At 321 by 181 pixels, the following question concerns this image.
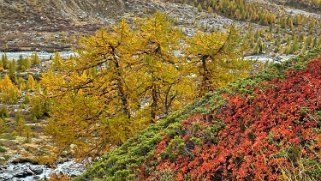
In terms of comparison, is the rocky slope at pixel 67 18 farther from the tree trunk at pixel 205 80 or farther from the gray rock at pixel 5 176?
the tree trunk at pixel 205 80

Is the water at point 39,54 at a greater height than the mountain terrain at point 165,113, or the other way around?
the mountain terrain at point 165,113

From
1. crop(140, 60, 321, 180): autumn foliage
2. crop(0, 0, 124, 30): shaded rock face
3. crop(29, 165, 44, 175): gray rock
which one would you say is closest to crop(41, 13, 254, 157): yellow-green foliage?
crop(29, 165, 44, 175): gray rock

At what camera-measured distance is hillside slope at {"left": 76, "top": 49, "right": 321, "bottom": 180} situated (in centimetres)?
615

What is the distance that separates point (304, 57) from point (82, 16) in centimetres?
6611

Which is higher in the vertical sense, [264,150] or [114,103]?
[264,150]

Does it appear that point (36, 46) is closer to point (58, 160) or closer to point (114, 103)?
point (58, 160)

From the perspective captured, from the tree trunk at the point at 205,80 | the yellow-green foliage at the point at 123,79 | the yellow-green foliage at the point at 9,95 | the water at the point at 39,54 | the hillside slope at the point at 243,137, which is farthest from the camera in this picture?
the water at the point at 39,54

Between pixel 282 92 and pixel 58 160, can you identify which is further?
pixel 58 160

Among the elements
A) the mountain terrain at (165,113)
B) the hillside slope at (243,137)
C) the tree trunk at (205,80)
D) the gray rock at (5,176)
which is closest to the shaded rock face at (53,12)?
the mountain terrain at (165,113)

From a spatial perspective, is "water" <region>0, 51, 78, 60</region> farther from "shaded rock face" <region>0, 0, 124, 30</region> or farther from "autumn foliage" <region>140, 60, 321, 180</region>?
"autumn foliage" <region>140, 60, 321, 180</region>

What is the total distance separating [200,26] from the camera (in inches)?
2982

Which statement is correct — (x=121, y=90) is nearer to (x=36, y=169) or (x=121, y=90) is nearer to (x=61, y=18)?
(x=36, y=169)

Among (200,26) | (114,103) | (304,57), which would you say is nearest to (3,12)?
(200,26)

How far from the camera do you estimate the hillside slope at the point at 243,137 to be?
615cm
